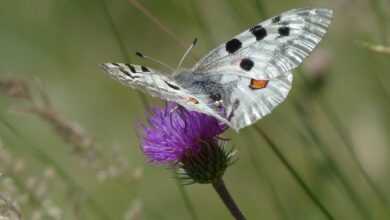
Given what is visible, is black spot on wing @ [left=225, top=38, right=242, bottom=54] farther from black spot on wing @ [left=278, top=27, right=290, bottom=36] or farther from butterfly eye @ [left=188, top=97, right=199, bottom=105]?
butterfly eye @ [left=188, top=97, right=199, bottom=105]

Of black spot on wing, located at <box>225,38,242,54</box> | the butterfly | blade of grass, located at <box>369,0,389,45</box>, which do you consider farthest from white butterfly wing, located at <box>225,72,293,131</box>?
blade of grass, located at <box>369,0,389,45</box>

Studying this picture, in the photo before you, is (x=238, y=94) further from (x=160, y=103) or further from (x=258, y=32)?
(x=160, y=103)

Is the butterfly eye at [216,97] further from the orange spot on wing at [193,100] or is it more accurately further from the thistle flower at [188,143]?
the orange spot on wing at [193,100]

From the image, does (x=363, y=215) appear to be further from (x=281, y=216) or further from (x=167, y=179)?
(x=167, y=179)

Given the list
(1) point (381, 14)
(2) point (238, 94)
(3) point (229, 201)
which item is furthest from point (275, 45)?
(1) point (381, 14)

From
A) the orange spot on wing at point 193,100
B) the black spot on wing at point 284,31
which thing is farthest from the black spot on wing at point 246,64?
the orange spot on wing at point 193,100
